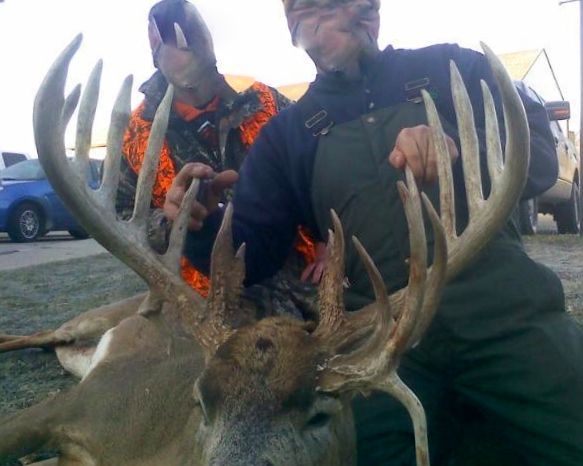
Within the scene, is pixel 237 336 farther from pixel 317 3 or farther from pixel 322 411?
pixel 317 3

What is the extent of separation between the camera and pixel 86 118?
325 cm

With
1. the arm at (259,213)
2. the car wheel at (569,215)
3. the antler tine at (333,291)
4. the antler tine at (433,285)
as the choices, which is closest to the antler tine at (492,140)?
the antler tine at (433,285)

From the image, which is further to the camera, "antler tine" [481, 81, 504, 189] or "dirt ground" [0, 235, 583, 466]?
"dirt ground" [0, 235, 583, 466]

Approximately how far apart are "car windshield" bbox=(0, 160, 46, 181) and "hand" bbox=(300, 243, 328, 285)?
13.6 meters

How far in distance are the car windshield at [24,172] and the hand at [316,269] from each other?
13646 millimetres

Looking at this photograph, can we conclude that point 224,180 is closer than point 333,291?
No

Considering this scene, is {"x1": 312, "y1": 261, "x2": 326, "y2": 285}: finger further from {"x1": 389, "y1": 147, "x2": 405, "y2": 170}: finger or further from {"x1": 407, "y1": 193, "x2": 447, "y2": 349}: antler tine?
{"x1": 407, "y1": 193, "x2": 447, "y2": 349}: antler tine

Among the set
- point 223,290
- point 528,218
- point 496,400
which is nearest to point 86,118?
point 223,290

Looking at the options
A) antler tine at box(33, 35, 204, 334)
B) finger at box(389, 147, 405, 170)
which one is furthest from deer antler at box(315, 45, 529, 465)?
antler tine at box(33, 35, 204, 334)

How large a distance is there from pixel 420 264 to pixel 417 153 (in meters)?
0.56

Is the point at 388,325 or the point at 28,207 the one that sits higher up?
the point at 388,325

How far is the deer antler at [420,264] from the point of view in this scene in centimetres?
260

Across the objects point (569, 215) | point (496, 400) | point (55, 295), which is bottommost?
point (569, 215)

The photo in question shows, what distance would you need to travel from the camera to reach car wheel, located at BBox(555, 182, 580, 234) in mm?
14180
